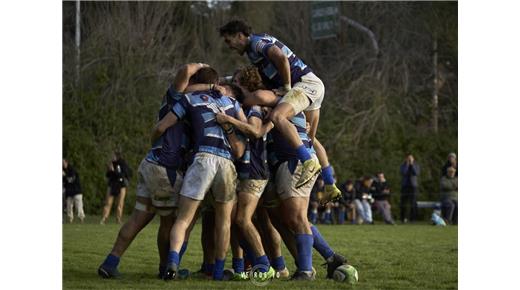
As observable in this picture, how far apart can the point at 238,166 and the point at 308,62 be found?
77.1 ft

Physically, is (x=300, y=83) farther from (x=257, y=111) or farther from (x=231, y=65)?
(x=231, y=65)

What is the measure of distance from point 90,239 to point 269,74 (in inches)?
273

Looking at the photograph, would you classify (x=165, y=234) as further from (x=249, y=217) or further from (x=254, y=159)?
(x=254, y=159)

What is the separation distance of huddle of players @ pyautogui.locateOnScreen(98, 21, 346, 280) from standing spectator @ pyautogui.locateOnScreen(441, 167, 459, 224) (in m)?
14.8

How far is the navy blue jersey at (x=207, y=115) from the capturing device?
29.0ft

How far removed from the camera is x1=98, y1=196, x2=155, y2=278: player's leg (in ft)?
30.0

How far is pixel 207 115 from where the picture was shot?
891 centimetres

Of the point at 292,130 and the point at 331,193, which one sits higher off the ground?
the point at 292,130

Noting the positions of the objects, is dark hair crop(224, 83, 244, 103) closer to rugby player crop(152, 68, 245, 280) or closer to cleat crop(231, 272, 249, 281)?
rugby player crop(152, 68, 245, 280)

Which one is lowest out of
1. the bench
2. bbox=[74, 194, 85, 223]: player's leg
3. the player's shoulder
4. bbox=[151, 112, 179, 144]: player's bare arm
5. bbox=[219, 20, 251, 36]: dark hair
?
the bench

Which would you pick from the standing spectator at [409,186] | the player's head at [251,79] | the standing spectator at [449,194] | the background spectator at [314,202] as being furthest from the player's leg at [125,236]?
the standing spectator at [409,186]

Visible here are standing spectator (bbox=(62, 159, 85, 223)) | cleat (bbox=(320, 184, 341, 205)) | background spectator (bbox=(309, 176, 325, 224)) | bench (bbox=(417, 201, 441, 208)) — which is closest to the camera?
cleat (bbox=(320, 184, 341, 205))

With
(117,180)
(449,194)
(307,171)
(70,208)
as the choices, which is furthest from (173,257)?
(449,194)

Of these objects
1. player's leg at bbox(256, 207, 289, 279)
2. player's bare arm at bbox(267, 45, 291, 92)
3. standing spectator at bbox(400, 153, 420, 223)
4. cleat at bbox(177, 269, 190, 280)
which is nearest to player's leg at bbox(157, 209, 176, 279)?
cleat at bbox(177, 269, 190, 280)
